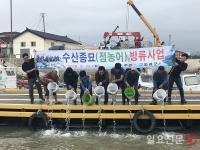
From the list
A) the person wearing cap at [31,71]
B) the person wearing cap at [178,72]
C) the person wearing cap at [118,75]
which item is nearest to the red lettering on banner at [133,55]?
the person wearing cap at [118,75]

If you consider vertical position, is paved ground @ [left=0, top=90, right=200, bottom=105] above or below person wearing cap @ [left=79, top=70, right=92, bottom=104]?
below

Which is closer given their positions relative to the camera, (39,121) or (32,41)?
(39,121)

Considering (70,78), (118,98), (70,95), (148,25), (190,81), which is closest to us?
(70,95)

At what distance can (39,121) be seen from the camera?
48.4ft

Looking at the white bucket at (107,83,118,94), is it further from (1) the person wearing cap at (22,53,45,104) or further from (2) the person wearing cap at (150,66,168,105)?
(1) the person wearing cap at (22,53,45,104)

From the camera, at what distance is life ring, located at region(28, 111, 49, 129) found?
14391 millimetres

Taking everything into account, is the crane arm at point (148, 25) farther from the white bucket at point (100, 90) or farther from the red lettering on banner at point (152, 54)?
the white bucket at point (100, 90)

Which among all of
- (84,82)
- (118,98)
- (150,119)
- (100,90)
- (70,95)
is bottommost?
(150,119)

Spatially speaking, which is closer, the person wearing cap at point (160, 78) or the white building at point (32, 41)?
the person wearing cap at point (160, 78)

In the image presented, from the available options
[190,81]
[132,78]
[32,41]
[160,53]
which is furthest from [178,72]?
[32,41]

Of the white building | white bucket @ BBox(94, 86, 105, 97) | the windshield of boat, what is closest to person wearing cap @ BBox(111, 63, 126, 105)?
white bucket @ BBox(94, 86, 105, 97)

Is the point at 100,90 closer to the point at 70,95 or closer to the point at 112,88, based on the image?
the point at 112,88

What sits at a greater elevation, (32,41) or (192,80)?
(32,41)

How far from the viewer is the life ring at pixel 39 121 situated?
1439cm
